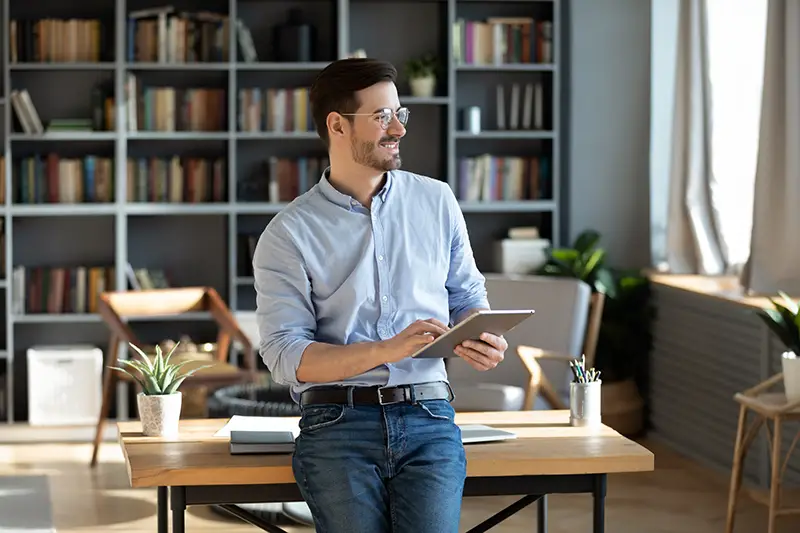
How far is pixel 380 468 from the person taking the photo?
2.49m

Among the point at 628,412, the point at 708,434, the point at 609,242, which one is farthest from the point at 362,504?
the point at 609,242

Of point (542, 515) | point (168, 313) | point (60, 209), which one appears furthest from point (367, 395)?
point (60, 209)

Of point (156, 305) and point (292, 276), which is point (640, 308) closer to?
point (156, 305)

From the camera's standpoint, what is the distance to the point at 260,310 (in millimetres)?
2613

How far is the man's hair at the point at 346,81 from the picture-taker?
2.59m

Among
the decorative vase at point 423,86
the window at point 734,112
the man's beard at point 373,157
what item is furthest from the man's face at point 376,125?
the decorative vase at point 423,86

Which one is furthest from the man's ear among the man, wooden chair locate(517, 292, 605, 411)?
wooden chair locate(517, 292, 605, 411)

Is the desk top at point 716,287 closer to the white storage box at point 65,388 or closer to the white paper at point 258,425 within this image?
the white paper at point 258,425

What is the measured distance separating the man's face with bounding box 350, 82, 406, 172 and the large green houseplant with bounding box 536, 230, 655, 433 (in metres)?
3.73

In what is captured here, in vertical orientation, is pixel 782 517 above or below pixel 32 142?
below

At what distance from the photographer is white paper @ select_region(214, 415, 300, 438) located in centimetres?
277

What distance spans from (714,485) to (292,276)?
316 cm

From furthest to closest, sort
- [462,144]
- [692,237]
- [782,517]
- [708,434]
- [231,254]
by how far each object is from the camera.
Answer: [462,144] → [231,254] → [692,237] → [708,434] → [782,517]

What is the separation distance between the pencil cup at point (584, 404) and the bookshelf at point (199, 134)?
373 cm
